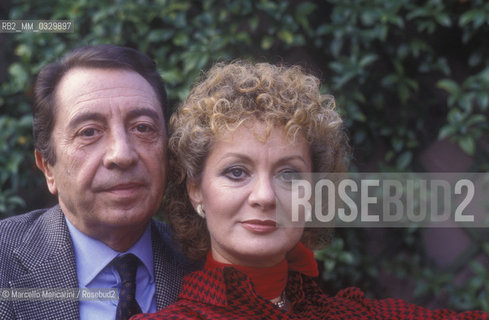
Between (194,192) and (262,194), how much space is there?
30 centimetres

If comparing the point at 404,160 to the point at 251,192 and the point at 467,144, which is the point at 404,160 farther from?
the point at 251,192

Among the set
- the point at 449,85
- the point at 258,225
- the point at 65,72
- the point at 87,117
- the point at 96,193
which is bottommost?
the point at 258,225

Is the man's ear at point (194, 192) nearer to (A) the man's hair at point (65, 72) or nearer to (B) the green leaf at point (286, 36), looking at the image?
(A) the man's hair at point (65, 72)

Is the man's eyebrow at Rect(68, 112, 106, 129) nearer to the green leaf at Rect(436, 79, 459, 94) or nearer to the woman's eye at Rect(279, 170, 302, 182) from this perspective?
the woman's eye at Rect(279, 170, 302, 182)

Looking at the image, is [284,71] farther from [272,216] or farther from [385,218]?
[385,218]

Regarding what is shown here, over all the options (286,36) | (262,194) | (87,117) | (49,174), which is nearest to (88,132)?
(87,117)

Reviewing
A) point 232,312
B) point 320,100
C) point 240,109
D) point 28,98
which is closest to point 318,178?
point 320,100

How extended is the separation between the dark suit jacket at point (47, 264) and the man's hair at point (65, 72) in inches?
9.9

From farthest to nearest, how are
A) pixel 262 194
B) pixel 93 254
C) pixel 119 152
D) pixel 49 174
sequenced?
pixel 49 174
pixel 93 254
pixel 119 152
pixel 262 194

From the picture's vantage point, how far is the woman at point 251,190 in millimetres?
1690

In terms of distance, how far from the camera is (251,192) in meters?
1.68

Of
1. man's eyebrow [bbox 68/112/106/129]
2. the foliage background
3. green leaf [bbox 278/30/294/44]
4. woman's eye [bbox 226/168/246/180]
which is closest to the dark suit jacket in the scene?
man's eyebrow [bbox 68/112/106/129]

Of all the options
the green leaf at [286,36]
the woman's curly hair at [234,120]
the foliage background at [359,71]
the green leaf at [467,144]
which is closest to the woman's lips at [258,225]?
the woman's curly hair at [234,120]

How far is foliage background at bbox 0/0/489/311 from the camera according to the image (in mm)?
2938
